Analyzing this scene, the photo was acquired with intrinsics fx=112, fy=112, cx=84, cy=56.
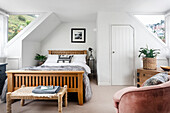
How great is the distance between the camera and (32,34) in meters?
3.72

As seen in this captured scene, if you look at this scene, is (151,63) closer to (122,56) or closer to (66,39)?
(122,56)

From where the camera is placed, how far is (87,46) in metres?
4.74

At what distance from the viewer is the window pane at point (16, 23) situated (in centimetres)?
384

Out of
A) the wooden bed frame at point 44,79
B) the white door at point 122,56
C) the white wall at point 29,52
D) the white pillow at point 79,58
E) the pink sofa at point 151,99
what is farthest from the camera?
the white pillow at point 79,58

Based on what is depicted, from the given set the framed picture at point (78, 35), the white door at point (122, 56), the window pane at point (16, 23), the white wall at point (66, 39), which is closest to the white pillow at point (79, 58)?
the white wall at point (66, 39)

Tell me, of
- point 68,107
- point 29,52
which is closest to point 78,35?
point 29,52

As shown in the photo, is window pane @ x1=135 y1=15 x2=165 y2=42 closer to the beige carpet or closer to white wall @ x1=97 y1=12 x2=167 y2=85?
white wall @ x1=97 y1=12 x2=167 y2=85

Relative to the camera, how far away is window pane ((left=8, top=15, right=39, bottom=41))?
3.84 m

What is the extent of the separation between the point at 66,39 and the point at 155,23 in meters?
3.38

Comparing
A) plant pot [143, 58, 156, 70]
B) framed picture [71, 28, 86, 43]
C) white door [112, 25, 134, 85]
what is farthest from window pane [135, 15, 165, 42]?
framed picture [71, 28, 86, 43]

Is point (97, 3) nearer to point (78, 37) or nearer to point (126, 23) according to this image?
point (126, 23)

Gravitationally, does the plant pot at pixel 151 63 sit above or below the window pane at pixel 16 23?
below

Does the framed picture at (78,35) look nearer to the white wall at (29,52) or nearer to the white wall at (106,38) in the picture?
the white wall at (106,38)

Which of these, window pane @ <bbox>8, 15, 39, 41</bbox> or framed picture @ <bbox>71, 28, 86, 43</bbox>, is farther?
framed picture @ <bbox>71, 28, 86, 43</bbox>
